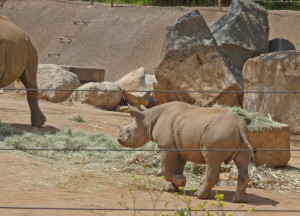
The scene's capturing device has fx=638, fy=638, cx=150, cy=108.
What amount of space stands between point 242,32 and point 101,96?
436 cm

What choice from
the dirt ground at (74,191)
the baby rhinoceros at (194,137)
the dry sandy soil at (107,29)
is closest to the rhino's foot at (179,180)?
the baby rhinoceros at (194,137)

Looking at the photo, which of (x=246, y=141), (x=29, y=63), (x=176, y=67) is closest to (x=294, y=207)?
(x=246, y=141)

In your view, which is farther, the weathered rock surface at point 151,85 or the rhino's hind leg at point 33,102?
the weathered rock surface at point 151,85

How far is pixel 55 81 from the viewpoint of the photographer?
18328 millimetres

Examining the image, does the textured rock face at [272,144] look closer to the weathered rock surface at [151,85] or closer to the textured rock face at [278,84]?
the textured rock face at [278,84]

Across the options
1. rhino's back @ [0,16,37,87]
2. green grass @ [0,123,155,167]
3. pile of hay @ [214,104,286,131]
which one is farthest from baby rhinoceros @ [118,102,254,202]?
rhino's back @ [0,16,37,87]

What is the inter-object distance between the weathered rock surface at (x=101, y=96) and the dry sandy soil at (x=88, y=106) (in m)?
0.33

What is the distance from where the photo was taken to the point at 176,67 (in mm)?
16156

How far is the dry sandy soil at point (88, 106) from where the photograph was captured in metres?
7.57

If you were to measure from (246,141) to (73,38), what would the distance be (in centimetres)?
2019

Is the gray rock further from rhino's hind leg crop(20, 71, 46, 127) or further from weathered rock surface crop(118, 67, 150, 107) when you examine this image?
rhino's hind leg crop(20, 71, 46, 127)

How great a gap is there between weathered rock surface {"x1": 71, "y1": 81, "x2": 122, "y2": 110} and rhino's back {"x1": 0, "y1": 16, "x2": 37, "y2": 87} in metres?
5.14

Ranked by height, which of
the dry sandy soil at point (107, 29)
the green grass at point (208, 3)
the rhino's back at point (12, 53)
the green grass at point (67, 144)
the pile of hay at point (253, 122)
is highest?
the rhino's back at point (12, 53)

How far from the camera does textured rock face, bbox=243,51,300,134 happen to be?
42.1ft
